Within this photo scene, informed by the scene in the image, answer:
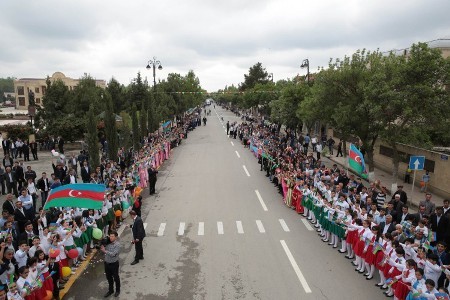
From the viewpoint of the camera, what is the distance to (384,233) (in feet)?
31.7

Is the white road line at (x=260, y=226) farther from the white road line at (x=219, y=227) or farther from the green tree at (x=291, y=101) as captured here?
the green tree at (x=291, y=101)

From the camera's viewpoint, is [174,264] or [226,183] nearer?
[174,264]

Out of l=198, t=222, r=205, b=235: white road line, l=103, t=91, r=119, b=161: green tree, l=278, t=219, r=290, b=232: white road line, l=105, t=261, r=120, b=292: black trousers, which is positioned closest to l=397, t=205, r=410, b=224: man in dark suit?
l=278, t=219, r=290, b=232: white road line

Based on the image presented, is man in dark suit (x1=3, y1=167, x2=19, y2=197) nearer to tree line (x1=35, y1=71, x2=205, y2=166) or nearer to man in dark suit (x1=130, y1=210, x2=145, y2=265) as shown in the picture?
tree line (x1=35, y1=71, x2=205, y2=166)

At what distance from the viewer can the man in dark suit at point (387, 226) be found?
31.3ft

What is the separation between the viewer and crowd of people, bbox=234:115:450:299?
24.9 ft

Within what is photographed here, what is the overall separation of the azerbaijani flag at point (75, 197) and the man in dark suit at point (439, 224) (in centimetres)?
961

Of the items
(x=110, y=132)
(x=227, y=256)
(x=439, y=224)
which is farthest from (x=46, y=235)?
(x=110, y=132)

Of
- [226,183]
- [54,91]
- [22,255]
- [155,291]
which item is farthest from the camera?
[54,91]

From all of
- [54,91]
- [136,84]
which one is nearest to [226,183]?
[54,91]

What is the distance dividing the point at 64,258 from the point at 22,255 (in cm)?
121

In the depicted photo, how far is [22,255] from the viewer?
7.83 meters

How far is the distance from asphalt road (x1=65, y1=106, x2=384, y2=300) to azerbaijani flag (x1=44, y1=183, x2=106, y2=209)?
1832mm

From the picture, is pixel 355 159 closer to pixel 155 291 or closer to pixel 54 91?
pixel 155 291
